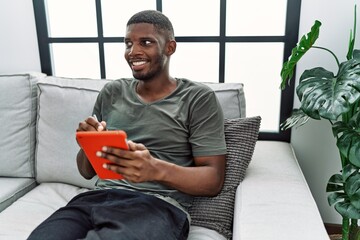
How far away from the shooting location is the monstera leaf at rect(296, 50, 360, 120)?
104cm

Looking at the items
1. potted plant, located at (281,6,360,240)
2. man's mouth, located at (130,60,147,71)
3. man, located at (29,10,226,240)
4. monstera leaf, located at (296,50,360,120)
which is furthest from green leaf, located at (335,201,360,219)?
man's mouth, located at (130,60,147,71)

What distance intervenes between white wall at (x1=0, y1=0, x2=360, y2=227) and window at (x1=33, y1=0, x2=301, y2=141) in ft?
0.19

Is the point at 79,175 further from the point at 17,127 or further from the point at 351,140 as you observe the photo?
the point at 351,140

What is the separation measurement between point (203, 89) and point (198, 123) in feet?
0.43

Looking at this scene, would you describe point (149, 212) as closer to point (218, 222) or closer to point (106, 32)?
point (218, 222)

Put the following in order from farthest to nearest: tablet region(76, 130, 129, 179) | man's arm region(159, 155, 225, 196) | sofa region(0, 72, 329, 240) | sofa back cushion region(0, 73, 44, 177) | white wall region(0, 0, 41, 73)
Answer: white wall region(0, 0, 41, 73) < sofa back cushion region(0, 73, 44, 177) < man's arm region(159, 155, 225, 196) < sofa region(0, 72, 329, 240) < tablet region(76, 130, 129, 179)

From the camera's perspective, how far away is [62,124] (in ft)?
4.93

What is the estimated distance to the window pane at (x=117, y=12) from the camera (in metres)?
1.73

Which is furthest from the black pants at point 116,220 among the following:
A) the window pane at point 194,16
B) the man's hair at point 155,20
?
the window pane at point 194,16

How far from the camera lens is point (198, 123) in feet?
3.84

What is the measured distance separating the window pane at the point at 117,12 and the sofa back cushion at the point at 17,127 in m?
0.49

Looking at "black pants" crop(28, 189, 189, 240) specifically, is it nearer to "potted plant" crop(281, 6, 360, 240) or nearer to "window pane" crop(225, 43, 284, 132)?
"potted plant" crop(281, 6, 360, 240)

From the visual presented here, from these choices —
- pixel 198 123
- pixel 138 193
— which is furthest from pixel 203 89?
pixel 138 193

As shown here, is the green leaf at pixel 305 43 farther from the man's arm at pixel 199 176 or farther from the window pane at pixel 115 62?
the window pane at pixel 115 62
